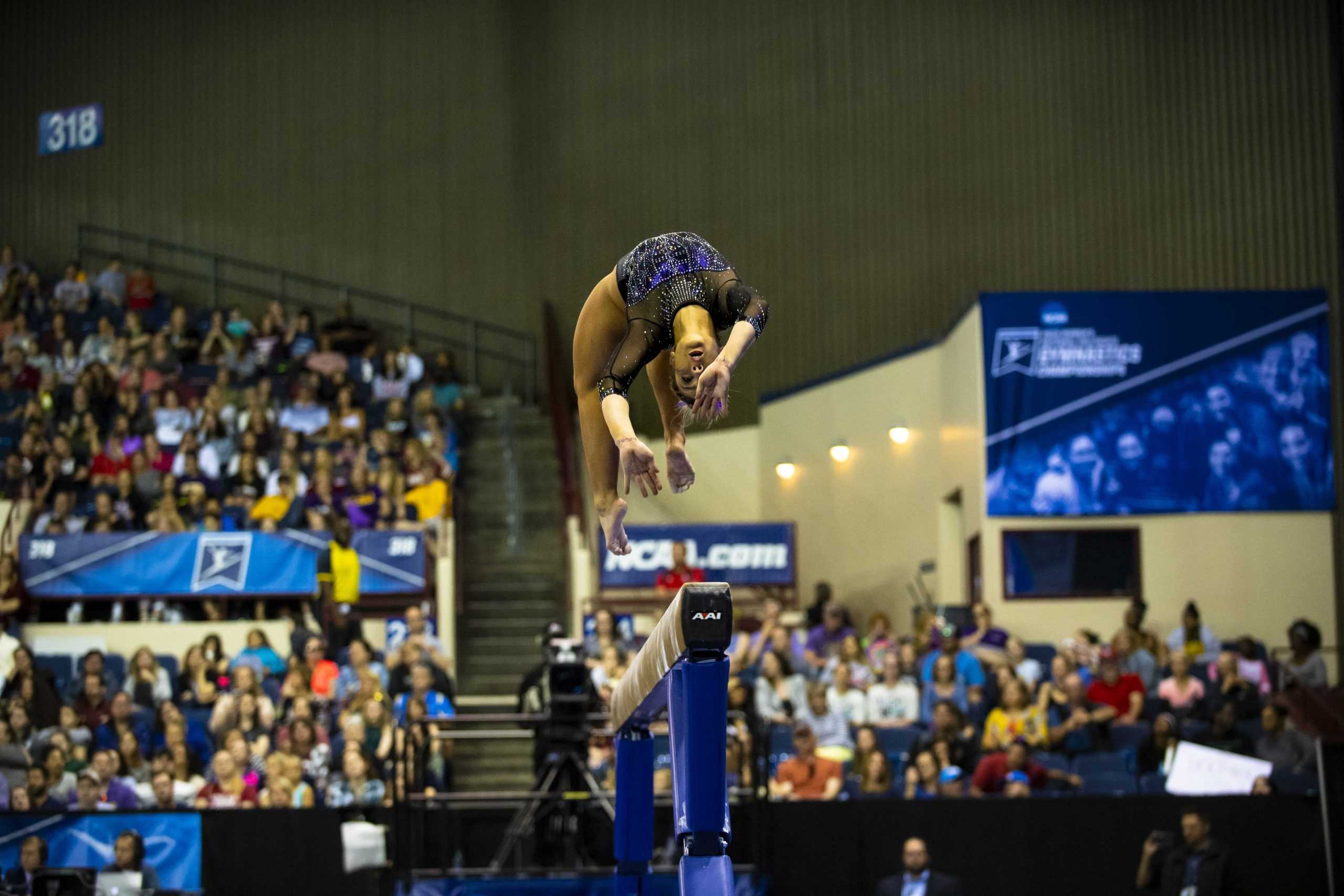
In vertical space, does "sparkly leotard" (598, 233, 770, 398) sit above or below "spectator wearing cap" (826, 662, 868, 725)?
above

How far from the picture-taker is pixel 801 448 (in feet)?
55.8

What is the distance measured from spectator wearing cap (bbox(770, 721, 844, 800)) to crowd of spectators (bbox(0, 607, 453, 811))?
7.17 feet

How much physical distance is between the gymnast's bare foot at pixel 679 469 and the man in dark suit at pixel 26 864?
5.83m

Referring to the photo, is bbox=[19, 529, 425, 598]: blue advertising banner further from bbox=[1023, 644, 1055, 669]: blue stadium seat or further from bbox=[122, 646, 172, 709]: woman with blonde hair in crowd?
bbox=[1023, 644, 1055, 669]: blue stadium seat

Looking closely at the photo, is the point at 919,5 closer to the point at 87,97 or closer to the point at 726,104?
the point at 726,104

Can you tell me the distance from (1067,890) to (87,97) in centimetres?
1551

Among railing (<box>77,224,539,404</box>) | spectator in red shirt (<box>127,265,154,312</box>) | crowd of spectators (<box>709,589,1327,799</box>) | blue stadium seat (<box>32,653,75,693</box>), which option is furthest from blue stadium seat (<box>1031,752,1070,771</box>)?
spectator in red shirt (<box>127,265,154,312</box>)

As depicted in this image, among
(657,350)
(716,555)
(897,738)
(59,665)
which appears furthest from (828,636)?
(657,350)

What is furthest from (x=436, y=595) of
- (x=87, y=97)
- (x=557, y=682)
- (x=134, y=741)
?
(x=87, y=97)

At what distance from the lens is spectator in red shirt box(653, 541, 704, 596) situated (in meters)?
13.2

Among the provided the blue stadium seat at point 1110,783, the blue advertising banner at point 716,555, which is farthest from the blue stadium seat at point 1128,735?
the blue advertising banner at point 716,555

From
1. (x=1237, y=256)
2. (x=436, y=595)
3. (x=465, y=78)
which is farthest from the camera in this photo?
(x=465, y=78)

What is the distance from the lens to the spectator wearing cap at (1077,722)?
10.8 metres

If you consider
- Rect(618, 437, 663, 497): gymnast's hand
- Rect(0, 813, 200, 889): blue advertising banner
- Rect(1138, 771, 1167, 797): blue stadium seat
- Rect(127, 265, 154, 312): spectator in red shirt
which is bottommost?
Rect(0, 813, 200, 889): blue advertising banner
